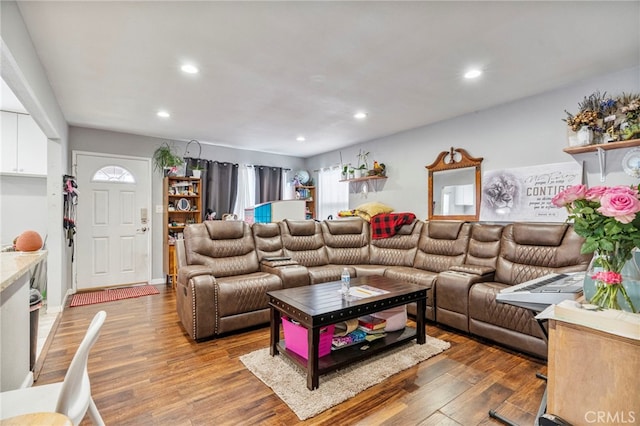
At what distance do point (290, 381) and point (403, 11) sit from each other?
100.0 inches

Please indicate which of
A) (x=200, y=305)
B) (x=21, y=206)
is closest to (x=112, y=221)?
(x=21, y=206)

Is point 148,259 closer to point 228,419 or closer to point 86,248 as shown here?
point 86,248

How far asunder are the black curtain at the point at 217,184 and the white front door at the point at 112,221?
0.86 meters

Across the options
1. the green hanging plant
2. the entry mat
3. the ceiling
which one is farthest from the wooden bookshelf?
the ceiling

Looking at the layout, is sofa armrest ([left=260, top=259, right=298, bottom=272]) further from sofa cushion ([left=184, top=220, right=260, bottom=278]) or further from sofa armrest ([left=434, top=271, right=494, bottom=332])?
sofa armrest ([left=434, top=271, right=494, bottom=332])

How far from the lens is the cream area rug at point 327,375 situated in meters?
1.93

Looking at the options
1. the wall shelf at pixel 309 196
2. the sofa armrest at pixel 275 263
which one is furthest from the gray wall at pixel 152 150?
the sofa armrest at pixel 275 263

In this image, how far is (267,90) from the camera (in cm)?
314

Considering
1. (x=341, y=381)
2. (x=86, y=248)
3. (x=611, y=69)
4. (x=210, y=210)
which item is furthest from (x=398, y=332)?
(x=86, y=248)

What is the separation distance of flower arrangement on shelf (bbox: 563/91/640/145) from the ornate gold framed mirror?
40.9 inches

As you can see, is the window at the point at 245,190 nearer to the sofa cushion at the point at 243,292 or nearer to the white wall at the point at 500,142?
the white wall at the point at 500,142

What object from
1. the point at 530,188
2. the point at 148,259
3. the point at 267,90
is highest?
the point at 267,90

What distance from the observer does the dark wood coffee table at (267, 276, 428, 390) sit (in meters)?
2.07

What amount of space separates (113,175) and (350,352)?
15.1 ft
